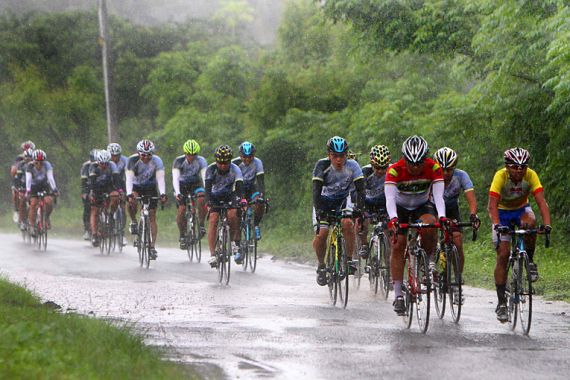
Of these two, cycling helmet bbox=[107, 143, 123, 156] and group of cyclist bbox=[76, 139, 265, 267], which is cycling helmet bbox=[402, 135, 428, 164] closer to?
group of cyclist bbox=[76, 139, 265, 267]

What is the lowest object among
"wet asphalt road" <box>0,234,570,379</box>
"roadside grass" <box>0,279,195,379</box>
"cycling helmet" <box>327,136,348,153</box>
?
"wet asphalt road" <box>0,234,570,379</box>

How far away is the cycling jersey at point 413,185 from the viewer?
11773mm

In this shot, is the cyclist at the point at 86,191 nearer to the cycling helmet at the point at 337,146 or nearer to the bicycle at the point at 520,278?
the cycling helmet at the point at 337,146

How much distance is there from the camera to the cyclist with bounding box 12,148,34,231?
27.0m

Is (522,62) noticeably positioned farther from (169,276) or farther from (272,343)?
(272,343)

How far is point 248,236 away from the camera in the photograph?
19.0 meters

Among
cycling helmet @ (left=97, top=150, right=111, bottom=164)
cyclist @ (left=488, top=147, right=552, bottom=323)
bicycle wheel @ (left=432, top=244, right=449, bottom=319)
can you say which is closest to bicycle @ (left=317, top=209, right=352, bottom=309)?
bicycle wheel @ (left=432, top=244, right=449, bottom=319)

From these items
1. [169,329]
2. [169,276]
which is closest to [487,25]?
[169,276]

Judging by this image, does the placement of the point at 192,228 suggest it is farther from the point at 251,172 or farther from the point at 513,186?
the point at 513,186

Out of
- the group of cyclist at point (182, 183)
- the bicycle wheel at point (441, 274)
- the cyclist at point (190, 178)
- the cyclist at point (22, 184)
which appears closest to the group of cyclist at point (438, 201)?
the bicycle wheel at point (441, 274)

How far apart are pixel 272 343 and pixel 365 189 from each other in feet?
17.2

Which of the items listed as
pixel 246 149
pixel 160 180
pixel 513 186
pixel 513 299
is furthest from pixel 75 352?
pixel 160 180

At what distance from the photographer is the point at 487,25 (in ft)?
62.4

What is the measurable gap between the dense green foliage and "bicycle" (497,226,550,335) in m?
4.23
